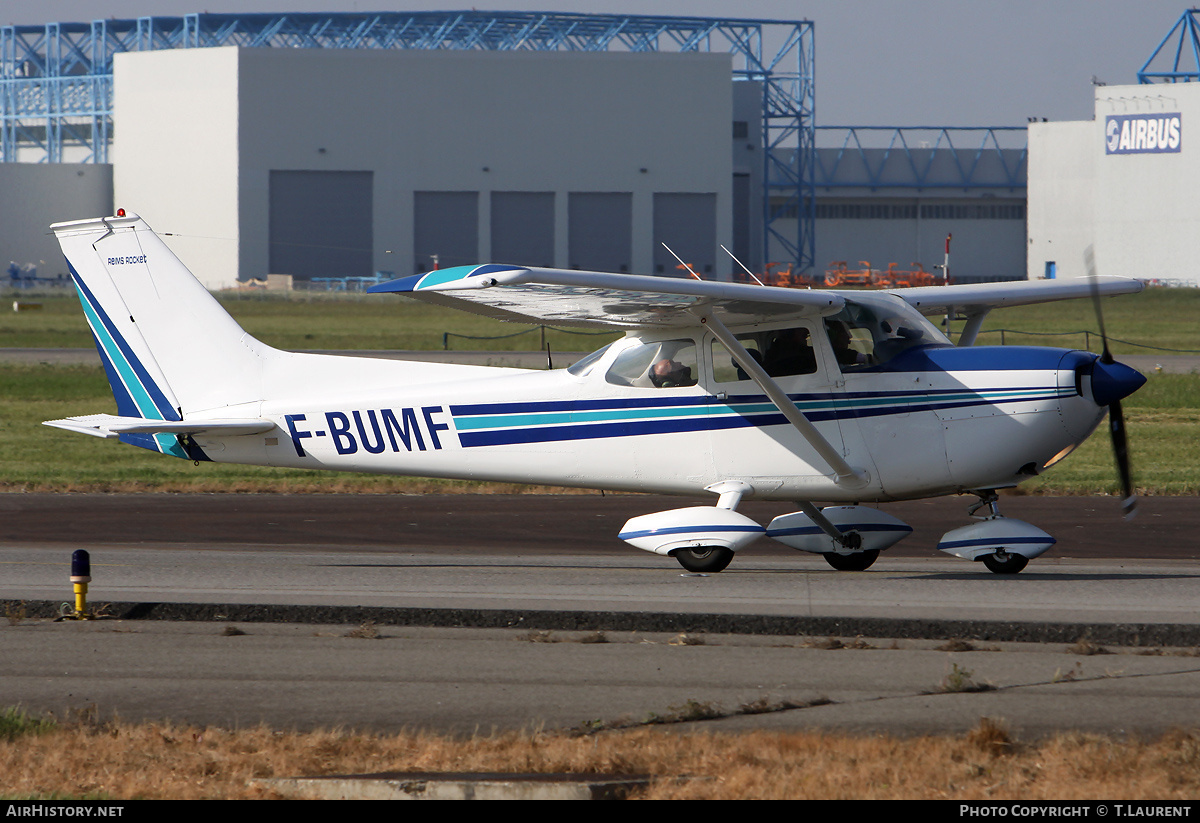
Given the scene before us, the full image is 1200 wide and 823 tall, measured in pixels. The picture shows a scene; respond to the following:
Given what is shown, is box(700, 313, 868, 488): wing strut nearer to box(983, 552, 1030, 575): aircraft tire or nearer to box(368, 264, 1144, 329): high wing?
box(368, 264, 1144, 329): high wing

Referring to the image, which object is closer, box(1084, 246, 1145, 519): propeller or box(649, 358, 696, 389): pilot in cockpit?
box(1084, 246, 1145, 519): propeller

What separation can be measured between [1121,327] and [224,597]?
46.3 metres

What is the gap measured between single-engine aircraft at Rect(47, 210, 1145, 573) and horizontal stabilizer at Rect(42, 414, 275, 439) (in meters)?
0.03

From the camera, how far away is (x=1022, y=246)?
10119 centimetres

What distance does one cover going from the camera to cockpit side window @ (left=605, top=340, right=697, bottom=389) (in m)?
10.7

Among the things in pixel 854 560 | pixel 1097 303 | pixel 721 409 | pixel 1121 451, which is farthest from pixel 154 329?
pixel 1121 451

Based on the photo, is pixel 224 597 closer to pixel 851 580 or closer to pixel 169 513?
pixel 851 580

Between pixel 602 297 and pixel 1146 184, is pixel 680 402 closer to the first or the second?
pixel 602 297

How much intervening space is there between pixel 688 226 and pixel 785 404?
74.1 meters

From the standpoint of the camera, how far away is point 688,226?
3278 inches

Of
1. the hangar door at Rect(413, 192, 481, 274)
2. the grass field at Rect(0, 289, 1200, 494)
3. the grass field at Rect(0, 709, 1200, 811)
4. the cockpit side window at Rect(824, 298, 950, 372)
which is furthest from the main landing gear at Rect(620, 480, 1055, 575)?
the hangar door at Rect(413, 192, 481, 274)

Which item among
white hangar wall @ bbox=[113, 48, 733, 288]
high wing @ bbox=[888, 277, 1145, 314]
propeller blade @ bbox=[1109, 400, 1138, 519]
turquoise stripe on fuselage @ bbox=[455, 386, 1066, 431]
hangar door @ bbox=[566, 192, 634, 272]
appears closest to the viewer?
propeller blade @ bbox=[1109, 400, 1138, 519]

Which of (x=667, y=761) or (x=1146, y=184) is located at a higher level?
(x=1146, y=184)
